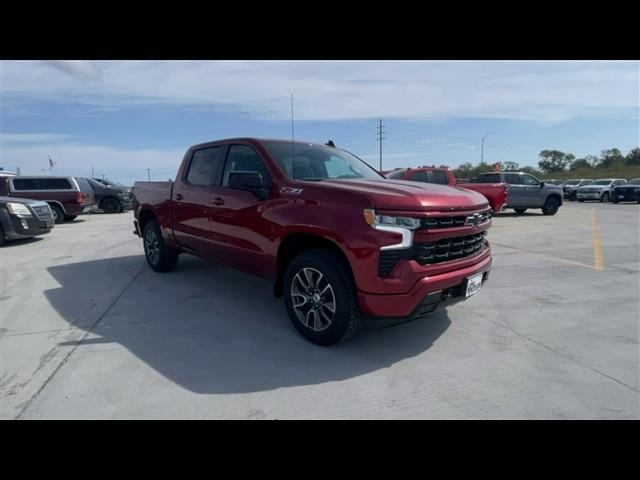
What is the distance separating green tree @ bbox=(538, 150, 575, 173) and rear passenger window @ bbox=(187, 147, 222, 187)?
10221 centimetres

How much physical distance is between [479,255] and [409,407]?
1756 mm

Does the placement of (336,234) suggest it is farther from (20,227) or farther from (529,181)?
(529,181)

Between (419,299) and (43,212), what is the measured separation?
34.5 ft

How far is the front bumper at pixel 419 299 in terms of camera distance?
303 cm

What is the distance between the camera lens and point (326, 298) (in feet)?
11.1

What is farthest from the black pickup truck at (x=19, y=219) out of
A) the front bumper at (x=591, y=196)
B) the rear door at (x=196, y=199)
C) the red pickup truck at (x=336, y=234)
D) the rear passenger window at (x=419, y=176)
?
the front bumper at (x=591, y=196)

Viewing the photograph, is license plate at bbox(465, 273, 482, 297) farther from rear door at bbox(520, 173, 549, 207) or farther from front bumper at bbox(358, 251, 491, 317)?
rear door at bbox(520, 173, 549, 207)

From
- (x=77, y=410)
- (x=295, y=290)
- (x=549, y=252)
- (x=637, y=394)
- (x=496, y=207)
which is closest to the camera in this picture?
(x=77, y=410)

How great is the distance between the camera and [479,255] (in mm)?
3699

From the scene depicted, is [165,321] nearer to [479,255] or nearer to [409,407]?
[409,407]

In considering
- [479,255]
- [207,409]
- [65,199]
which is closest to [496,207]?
[479,255]

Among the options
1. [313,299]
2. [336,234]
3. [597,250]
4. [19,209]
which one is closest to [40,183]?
[19,209]

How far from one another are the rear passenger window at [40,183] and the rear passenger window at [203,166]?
12.2 m

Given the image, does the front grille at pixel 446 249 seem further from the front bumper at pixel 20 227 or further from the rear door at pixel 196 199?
the front bumper at pixel 20 227
